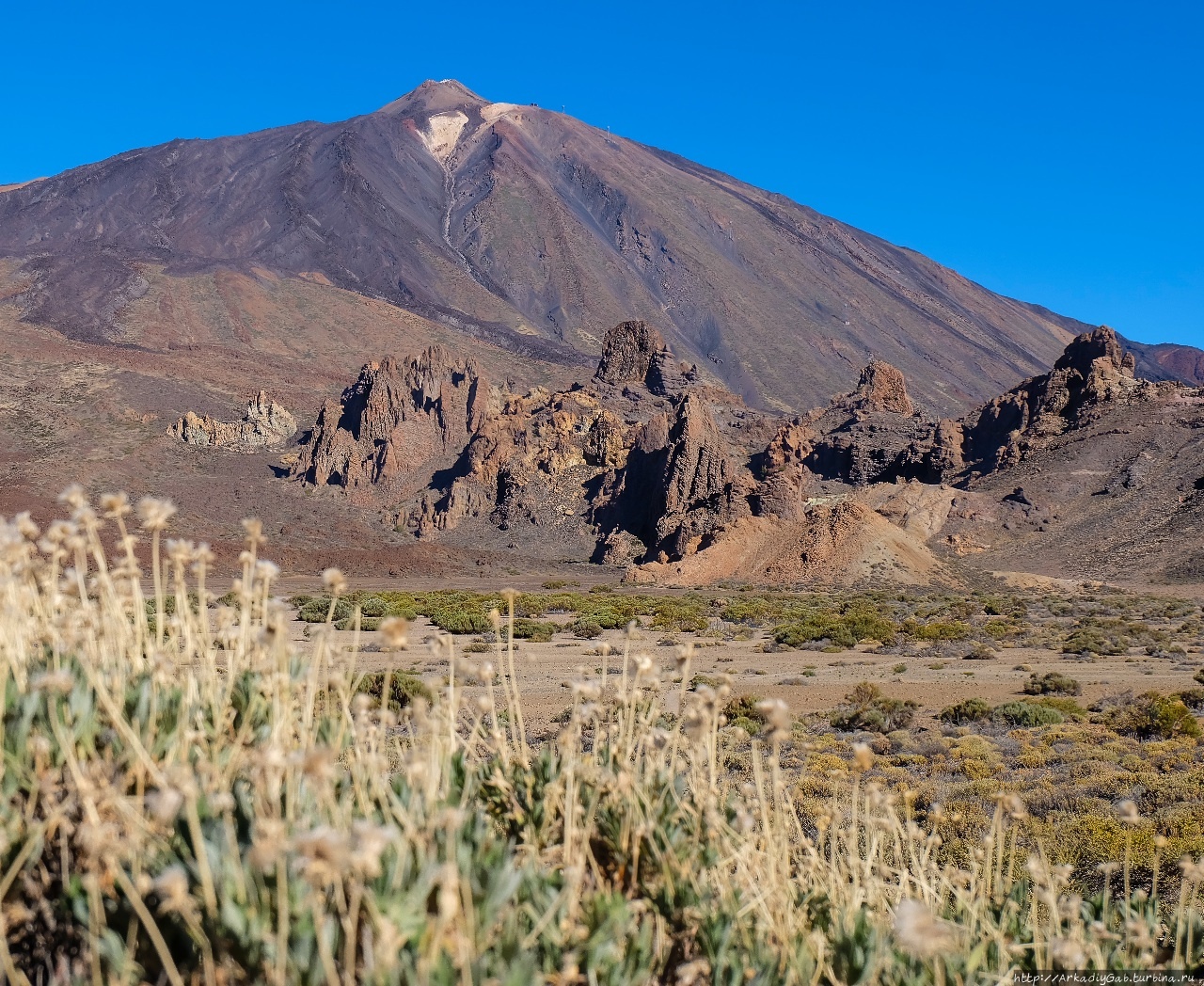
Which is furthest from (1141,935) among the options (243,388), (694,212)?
(694,212)

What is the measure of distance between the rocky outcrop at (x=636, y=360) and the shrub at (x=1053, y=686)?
51682 millimetres

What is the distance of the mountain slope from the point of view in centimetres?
12500

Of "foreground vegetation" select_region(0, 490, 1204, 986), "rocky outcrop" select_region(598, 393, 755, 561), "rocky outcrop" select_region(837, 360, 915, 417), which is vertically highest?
"rocky outcrop" select_region(837, 360, 915, 417)

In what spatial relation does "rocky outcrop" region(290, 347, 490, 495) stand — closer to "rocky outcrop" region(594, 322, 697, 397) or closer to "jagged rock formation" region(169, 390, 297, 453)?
"jagged rock formation" region(169, 390, 297, 453)

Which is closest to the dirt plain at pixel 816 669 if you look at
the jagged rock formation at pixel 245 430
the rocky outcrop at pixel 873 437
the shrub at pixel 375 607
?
the shrub at pixel 375 607

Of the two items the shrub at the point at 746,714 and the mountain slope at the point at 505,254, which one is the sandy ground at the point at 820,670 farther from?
the mountain slope at the point at 505,254

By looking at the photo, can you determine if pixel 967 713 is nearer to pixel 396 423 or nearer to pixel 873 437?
pixel 396 423

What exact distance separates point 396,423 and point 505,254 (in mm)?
108503

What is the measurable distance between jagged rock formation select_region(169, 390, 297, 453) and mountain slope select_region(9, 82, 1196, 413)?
138ft

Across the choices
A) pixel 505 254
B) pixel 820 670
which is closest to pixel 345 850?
pixel 820 670

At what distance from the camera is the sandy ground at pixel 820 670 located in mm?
13375

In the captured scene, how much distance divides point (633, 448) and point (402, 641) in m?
44.4

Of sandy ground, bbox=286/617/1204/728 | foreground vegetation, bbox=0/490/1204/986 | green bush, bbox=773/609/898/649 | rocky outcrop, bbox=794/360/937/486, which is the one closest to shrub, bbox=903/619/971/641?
green bush, bbox=773/609/898/649

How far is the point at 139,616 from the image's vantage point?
2516 millimetres
